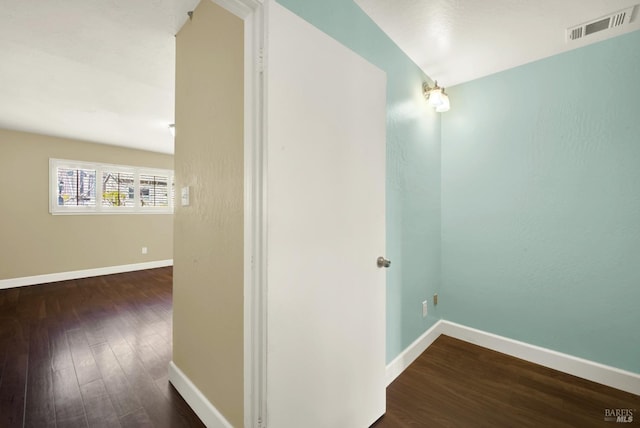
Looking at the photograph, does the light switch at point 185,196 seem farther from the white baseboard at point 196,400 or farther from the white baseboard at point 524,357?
the white baseboard at point 524,357

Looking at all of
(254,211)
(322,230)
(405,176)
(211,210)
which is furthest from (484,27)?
(211,210)

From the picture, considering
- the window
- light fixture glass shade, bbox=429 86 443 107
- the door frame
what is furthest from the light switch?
the window

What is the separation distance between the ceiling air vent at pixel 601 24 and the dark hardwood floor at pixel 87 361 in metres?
3.52

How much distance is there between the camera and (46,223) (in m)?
4.08

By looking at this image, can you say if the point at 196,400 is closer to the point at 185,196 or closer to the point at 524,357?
the point at 185,196

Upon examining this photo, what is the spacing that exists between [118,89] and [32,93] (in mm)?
948

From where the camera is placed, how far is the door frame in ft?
3.17

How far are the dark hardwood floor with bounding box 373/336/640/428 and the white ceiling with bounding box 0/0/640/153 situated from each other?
2.49 m

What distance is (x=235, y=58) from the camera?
1181 millimetres

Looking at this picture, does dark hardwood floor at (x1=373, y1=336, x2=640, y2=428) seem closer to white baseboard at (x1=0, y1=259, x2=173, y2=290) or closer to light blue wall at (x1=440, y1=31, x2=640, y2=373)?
light blue wall at (x1=440, y1=31, x2=640, y2=373)

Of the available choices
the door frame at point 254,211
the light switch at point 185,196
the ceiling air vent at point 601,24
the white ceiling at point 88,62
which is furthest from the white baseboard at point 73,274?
the ceiling air vent at point 601,24

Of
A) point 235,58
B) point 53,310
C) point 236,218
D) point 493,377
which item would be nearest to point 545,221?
point 493,377

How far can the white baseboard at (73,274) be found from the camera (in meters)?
3.83

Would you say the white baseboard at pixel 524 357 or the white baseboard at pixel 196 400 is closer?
the white baseboard at pixel 196 400
